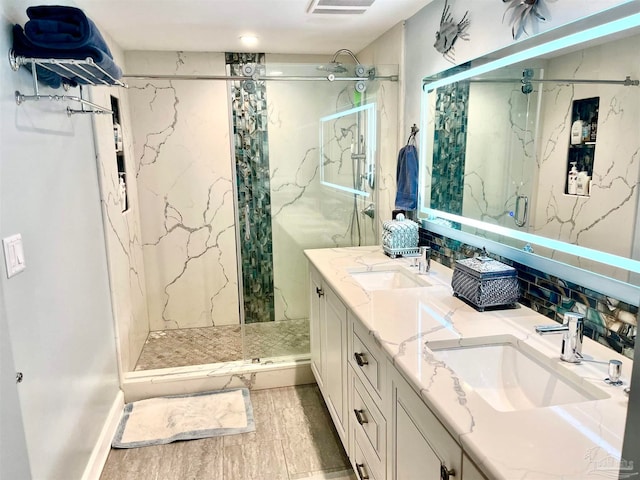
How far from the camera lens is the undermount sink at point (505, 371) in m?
1.31

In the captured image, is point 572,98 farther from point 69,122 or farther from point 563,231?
point 69,122

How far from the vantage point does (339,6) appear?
7.80 feet

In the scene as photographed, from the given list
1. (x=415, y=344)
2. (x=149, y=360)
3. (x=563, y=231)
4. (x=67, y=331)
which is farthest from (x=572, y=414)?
(x=149, y=360)

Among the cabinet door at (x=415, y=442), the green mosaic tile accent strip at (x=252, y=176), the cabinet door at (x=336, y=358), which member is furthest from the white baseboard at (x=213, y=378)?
the cabinet door at (x=415, y=442)

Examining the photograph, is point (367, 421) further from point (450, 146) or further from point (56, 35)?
point (56, 35)

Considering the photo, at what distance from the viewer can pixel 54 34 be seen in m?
1.49

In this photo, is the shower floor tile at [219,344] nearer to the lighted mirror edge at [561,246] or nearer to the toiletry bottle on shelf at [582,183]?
the lighted mirror edge at [561,246]

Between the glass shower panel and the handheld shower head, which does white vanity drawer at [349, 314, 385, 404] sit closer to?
the glass shower panel

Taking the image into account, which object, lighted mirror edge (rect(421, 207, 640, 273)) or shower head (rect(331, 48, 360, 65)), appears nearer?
lighted mirror edge (rect(421, 207, 640, 273))

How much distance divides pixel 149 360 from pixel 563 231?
2.87 m

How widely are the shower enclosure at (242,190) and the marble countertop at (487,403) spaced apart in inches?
43.9

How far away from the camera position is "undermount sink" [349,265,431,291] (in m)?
2.32

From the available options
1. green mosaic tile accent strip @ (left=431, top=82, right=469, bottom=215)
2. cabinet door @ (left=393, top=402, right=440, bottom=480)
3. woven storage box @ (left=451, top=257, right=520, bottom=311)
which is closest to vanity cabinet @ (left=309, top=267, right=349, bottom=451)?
woven storage box @ (left=451, top=257, right=520, bottom=311)

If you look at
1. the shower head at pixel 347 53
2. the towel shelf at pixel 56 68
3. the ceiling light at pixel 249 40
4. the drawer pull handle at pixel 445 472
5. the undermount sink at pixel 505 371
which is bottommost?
the drawer pull handle at pixel 445 472
